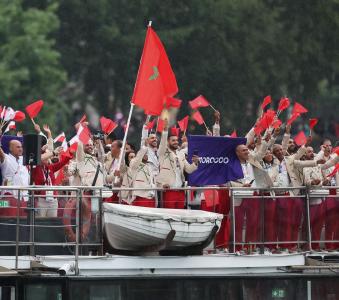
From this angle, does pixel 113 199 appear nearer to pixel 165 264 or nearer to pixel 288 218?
pixel 165 264

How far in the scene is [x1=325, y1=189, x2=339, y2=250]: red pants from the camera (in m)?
27.0

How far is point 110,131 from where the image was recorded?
2841 cm

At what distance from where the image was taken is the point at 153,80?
27.2 meters

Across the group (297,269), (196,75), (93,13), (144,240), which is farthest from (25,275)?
(93,13)

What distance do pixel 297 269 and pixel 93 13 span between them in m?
38.2

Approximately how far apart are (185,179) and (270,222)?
1.77 m

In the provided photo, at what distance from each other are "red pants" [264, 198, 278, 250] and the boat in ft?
3.81

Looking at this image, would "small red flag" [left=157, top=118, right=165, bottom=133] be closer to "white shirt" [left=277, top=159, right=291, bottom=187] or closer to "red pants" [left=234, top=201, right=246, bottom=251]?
"red pants" [left=234, top=201, right=246, bottom=251]

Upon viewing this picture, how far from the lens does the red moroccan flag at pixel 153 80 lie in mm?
27047

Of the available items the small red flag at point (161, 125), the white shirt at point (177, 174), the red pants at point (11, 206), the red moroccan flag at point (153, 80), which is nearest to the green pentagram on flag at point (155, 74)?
the red moroccan flag at point (153, 80)

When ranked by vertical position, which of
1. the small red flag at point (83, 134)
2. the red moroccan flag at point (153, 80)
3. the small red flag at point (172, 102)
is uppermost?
the red moroccan flag at point (153, 80)

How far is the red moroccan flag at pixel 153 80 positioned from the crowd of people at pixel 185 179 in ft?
1.46

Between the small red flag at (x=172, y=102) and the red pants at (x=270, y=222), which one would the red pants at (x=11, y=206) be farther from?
the red pants at (x=270, y=222)

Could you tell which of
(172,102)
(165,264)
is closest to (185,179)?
(172,102)
